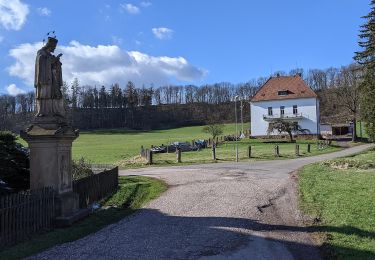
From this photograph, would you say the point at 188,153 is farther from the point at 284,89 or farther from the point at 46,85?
the point at 46,85

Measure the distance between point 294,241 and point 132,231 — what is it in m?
3.80

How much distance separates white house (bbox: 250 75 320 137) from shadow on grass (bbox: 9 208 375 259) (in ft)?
208

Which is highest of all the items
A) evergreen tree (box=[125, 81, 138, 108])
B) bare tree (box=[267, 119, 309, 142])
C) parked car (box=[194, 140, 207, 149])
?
evergreen tree (box=[125, 81, 138, 108])

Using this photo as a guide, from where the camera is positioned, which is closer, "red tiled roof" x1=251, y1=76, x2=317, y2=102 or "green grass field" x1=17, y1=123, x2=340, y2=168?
"green grass field" x1=17, y1=123, x2=340, y2=168

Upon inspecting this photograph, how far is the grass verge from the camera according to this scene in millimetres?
9688

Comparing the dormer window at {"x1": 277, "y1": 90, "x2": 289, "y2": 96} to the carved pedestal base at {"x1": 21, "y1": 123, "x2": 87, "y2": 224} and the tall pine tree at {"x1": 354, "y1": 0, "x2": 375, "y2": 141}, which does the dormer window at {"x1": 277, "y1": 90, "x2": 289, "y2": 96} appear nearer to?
the tall pine tree at {"x1": 354, "y1": 0, "x2": 375, "y2": 141}

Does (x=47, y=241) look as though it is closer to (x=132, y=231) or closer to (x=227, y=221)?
(x=132, y=231)

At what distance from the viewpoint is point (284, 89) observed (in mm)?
77750

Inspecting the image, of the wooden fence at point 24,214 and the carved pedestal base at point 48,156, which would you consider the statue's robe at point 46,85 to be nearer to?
the carved pedestal base at point 48,156

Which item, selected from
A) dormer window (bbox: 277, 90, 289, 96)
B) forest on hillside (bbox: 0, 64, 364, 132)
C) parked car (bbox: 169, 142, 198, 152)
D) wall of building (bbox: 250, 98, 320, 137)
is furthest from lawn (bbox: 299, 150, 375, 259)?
forest on hillside (bbox: 0, 64, 364, 132)

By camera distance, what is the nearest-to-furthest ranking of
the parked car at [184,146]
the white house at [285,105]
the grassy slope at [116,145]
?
the grassy slope at [116,145]
the parked car at [184,146]
the white house at [285,105]

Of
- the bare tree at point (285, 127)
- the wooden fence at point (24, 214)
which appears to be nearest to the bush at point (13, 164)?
the wooden fence at point (24, 214)

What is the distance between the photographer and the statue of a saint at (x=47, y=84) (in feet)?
43.2

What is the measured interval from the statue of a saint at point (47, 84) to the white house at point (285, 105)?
64.1m
